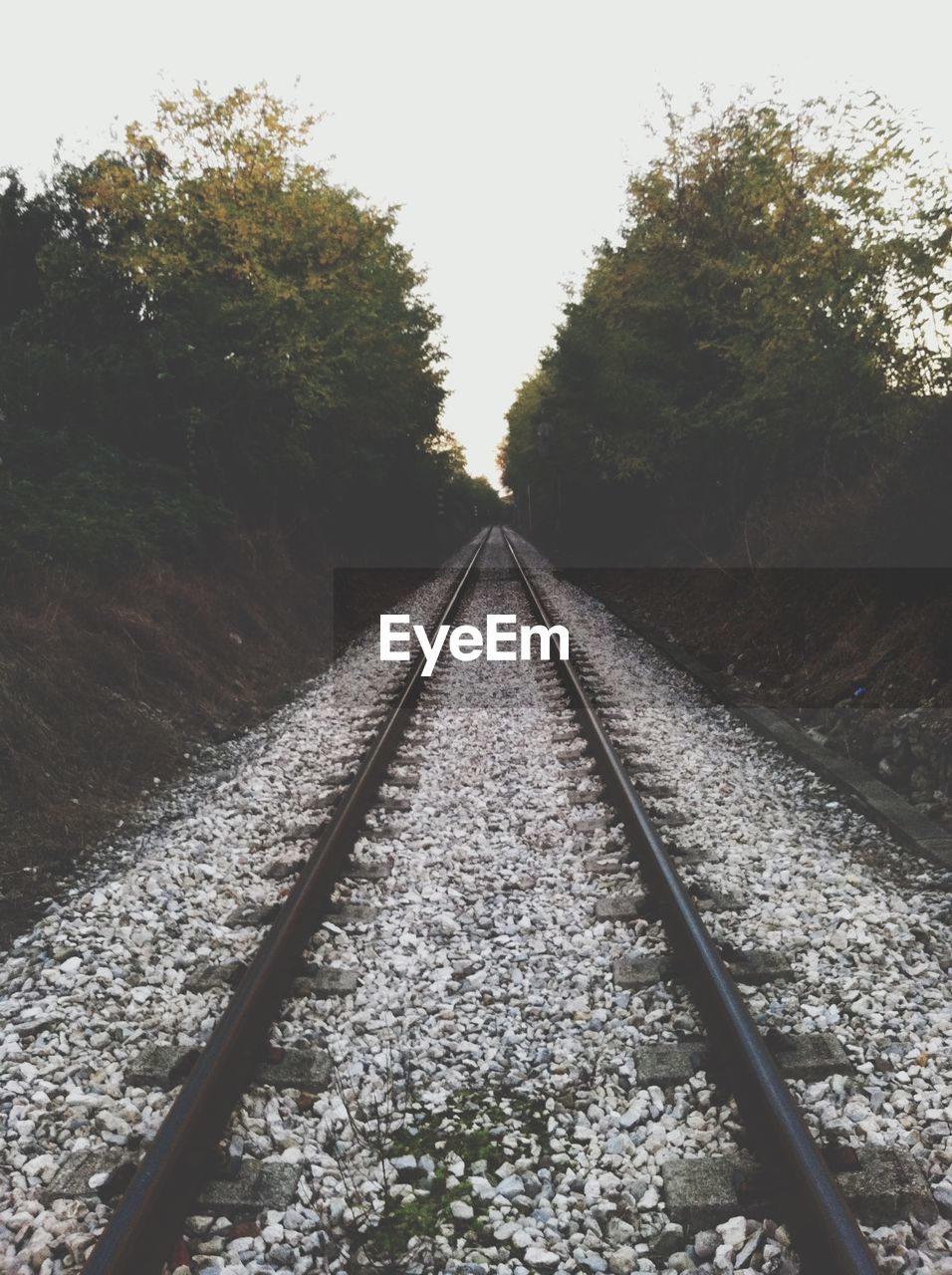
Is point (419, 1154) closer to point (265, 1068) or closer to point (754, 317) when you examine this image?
point (265, 1068)

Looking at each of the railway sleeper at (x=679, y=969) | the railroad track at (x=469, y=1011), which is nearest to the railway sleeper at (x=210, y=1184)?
the railroad track at (x=469, y=1011)

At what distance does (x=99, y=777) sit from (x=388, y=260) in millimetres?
16409

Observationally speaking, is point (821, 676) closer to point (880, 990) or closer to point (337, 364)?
point (880, 990)

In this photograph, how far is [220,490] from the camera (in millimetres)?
13539

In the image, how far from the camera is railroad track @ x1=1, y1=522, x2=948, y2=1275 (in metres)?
2.44

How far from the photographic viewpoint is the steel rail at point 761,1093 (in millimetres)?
2225

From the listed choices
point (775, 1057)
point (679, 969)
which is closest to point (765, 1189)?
point (775, 1057)

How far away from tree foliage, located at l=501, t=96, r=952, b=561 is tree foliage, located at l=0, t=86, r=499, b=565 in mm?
5992

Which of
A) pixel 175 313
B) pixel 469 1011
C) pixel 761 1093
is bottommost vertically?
pixel 469 1011

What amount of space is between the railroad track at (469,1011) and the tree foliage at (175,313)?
262 inches

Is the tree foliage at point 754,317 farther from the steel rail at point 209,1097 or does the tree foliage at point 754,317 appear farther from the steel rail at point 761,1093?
the steel rail at point 209,1097

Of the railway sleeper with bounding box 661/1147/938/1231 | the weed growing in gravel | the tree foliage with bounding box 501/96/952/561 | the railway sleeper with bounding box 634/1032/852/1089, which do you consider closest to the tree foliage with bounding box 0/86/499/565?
the tree foliage with bounding box 501/96/952/561

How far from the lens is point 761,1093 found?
2.79m

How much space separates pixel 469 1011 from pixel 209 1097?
111 centimetres
